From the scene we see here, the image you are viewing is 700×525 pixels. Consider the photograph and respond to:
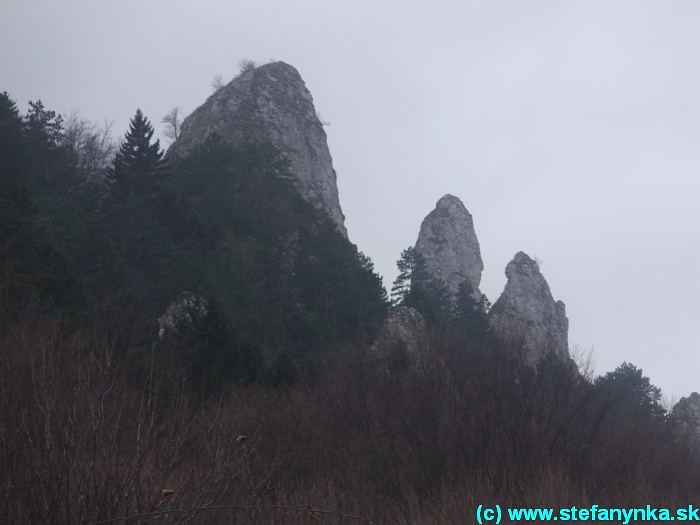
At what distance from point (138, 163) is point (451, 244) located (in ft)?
113

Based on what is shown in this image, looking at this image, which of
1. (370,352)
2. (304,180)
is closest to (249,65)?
(304,180)

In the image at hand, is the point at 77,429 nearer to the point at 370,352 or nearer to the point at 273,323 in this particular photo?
the point at 370,352

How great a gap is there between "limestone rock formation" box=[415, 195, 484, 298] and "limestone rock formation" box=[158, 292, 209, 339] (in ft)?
121

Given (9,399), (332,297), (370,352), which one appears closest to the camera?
(9,399)

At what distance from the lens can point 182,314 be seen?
31391 millimetres

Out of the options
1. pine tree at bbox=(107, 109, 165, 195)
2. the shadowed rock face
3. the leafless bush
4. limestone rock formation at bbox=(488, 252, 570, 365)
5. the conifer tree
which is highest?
the shadowed rock face

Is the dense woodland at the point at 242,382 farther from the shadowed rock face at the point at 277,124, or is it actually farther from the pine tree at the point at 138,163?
the shadowed rock face at the point at 277,124

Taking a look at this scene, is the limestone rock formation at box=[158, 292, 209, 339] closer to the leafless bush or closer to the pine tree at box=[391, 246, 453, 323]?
the leafless bush

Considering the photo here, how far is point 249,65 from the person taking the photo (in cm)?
6475

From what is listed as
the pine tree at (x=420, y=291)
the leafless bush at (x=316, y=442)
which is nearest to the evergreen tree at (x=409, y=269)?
the pine tree at (x=420, y=291)

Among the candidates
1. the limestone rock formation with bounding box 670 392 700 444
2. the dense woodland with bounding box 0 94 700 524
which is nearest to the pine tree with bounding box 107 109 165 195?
the dense woodland with bounding box 0 94 700 524

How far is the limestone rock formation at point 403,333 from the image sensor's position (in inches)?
1248

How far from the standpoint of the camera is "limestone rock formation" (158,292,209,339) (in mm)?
29078

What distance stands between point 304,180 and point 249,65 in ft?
41.9
